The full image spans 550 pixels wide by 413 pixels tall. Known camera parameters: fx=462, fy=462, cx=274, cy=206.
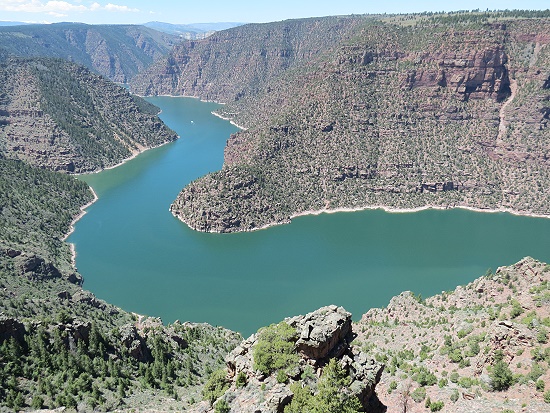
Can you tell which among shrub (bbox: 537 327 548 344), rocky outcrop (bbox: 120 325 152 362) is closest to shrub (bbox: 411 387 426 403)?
shrub (bbox: 537 327 548 344)

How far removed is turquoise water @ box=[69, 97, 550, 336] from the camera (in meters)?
108

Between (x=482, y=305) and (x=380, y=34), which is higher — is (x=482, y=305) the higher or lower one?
the lower one

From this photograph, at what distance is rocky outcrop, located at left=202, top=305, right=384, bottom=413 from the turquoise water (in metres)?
56.2

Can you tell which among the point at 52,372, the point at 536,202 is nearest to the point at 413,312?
the point at 52,372

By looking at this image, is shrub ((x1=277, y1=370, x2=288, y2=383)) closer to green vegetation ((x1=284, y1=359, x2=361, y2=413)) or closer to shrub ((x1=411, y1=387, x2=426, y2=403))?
green vegetation ((x1=284, y1=359, x2=361, y2=413))

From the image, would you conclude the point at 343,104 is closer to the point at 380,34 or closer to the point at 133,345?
the point at 380,34

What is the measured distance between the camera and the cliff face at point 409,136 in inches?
6378

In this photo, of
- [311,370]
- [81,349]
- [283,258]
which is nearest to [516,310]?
[311,370]

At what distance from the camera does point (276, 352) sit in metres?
39.5

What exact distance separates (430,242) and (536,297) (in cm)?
9435

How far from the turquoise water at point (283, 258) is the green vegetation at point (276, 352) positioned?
56.3m

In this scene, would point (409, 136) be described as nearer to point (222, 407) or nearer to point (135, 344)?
point (135, 344)

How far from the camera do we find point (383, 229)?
151 m

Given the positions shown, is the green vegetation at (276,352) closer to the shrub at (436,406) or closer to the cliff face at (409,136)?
the shrub at (436,406)
